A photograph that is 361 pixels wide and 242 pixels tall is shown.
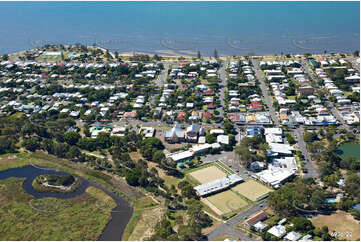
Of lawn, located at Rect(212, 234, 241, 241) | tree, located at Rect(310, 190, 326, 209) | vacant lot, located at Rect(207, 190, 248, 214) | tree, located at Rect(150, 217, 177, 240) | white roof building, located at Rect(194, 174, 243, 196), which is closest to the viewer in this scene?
tree, located at Rect(150, 217, 177, 240)

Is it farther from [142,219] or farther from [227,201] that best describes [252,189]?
[142,219]

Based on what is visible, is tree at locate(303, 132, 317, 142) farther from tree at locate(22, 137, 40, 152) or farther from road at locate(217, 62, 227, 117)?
tree at locate(22, 137, 40, 152)

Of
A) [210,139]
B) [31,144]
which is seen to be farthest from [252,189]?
[31,144]

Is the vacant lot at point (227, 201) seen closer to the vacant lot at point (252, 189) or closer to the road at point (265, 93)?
the vacant lot at point (252, 189)

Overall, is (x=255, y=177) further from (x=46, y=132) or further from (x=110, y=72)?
(x=110, y=72)

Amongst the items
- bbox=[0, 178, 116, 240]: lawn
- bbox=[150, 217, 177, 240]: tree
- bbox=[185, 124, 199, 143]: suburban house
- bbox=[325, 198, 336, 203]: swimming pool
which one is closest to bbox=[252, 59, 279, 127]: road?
bbox=[185, 124, 199, 143]: suburban house

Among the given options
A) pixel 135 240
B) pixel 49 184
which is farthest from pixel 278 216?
pixel 49 184
